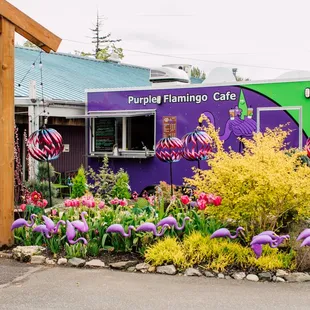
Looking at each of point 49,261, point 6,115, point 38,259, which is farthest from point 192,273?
point 6,115

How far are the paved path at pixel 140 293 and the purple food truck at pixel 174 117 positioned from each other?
6.01 meters

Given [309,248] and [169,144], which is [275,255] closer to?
[309,248]

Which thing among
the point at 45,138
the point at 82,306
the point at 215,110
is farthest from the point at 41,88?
the point at 82,306

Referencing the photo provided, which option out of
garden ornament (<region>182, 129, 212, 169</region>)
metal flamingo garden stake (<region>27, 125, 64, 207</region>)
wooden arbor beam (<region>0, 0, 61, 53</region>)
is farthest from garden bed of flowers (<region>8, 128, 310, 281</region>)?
garden ornament (<region>182, 129, 212, 169</region>)

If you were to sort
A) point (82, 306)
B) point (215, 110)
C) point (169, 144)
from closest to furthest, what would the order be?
point (82, 306), point (169, 144), point (215, 110)

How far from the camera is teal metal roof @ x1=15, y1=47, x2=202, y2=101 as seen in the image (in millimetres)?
16109

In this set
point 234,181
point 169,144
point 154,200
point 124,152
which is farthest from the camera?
point 124,152

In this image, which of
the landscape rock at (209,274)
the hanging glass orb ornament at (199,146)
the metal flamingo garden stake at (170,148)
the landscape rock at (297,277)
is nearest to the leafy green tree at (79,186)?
the metal flamingo garden stake at (170,148)

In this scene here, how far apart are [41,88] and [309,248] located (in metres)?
10.0

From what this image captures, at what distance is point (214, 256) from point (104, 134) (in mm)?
8345

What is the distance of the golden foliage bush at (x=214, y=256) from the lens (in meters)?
7.28

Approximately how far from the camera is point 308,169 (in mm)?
8000

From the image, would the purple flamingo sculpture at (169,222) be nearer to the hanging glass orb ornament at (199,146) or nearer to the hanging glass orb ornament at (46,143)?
the hanging glass orb ornament at (46,143)

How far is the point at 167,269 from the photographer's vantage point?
7301 mm
